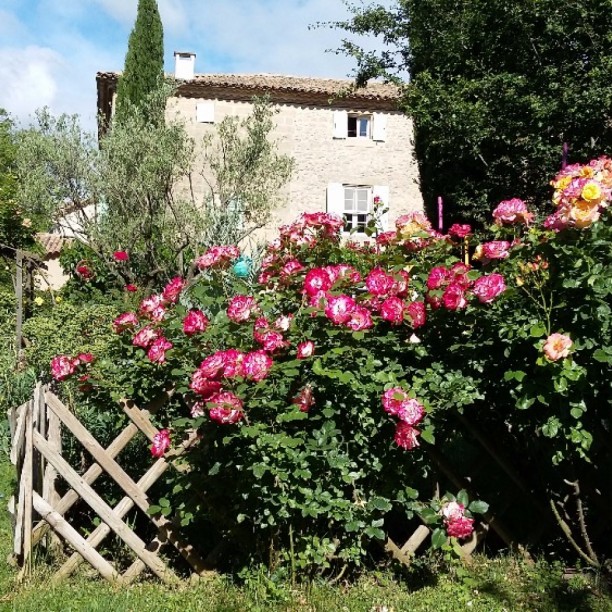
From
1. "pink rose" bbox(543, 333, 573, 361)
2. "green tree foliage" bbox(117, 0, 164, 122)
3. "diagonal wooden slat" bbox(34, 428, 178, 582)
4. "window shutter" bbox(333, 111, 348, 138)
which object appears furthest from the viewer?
"window shutter" bbox(333, 111, 348, 138)

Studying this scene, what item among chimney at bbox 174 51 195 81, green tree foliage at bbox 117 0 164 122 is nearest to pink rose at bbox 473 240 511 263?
green tree foliage at bbox 117 0 164 122

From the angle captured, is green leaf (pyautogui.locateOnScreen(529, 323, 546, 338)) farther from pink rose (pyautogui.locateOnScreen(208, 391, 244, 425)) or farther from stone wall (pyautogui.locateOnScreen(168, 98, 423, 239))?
stone wall (pyautogui.locateOnScreen(168, 98, 423, 239))

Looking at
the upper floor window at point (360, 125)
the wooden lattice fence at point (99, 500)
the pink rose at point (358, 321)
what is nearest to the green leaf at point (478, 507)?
the wooden lattice fence at point (99, 500)

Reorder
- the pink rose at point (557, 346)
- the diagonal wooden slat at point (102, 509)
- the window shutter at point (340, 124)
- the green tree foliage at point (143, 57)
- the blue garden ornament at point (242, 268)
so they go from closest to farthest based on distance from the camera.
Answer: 1. the pink rose at point (557, 346)
2. the diagonal wooden slat at point (102, 509)
3. the blue garden ornament at point (242, 268)
4. the green tree foliage at point (143, 57)
5. the window shutter at point (340, 124)

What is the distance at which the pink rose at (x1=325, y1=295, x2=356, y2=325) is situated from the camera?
249cm

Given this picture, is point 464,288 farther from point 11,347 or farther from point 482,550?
point 11,347

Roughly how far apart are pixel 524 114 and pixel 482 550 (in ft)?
36.0

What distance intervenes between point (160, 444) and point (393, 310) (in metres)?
1.13

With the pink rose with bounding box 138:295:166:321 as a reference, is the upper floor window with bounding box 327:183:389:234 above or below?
above

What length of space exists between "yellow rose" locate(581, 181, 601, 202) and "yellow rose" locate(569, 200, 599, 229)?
0.6 inches

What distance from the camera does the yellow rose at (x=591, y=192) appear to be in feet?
7.78

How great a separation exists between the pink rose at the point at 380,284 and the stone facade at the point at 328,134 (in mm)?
15100

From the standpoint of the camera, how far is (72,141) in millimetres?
9664

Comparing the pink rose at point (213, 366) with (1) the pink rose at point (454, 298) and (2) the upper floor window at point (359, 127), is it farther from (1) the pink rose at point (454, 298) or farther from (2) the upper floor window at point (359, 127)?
(2) the upper floor window at point (359, 127)
